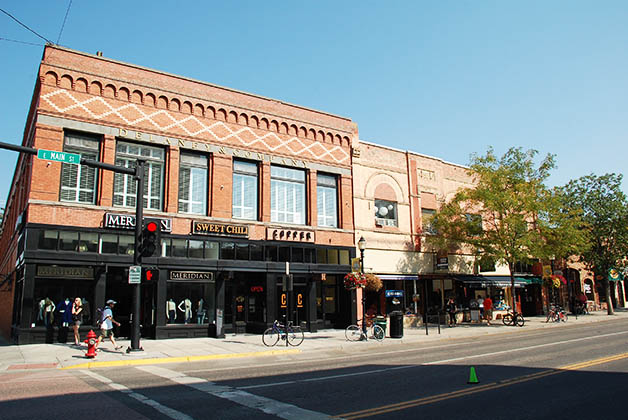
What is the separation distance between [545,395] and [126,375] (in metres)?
9.40

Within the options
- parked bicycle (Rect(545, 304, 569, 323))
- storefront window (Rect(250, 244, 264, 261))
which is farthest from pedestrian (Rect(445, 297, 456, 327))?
storefront window (Rect(250, 244, 264, 261))

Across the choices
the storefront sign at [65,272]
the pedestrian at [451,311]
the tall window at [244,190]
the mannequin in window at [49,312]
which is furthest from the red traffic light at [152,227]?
the pedestrian at [451,311]

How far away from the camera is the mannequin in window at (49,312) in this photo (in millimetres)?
17812

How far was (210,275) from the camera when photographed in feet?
70.7

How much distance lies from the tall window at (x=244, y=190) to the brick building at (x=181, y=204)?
2.2 inches

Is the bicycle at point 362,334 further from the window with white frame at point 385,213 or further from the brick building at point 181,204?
the window with white frame at point 385,213

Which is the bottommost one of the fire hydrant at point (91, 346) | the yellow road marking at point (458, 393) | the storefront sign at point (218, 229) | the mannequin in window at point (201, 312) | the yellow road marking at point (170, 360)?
the yellow road marking at point (170, 360)

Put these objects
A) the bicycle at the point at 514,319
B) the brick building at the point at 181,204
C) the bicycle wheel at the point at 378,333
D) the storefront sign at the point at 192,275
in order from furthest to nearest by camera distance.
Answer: the bicycle at the point at 514,319
the storefront sign at the point at 192,275
the bicycle wheel at the point at 378,333
the brick building at the point at 181,204

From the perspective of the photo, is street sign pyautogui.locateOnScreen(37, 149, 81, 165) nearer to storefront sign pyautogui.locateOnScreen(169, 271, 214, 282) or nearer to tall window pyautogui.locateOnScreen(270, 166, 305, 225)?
storefront sign pyautogui.locateOnScreen(169, 271, 214, 282)

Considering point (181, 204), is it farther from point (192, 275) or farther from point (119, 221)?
point (192, 275)

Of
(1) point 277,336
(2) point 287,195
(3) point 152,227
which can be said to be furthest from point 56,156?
(2) point 287,195

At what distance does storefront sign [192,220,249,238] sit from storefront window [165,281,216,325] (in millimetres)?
2410

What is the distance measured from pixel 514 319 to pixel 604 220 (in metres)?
14.6

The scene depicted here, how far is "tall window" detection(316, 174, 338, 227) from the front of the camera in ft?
86.3
